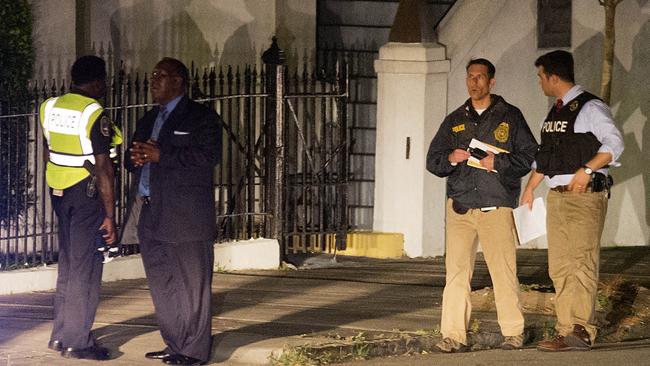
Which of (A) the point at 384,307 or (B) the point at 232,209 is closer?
(A) the point at 384,307

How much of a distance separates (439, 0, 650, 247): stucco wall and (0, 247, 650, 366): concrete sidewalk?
38.3 inches

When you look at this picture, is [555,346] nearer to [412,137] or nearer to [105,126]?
[105,126]

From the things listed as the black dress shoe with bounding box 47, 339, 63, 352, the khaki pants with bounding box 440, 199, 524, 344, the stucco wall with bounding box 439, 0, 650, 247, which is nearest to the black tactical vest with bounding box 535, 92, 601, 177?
the khaki pants with bounding box 440, 199, 524, 344

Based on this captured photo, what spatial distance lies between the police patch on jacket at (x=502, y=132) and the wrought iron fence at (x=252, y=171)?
360 cm

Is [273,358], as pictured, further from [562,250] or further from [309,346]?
[562,250]

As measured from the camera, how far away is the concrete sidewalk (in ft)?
29.9

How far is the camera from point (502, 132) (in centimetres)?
900

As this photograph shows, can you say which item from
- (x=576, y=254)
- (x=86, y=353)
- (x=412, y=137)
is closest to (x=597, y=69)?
(x=412, y=137)

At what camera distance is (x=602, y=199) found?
921 centimetres

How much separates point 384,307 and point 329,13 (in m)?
6.18

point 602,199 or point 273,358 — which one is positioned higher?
point 602,199

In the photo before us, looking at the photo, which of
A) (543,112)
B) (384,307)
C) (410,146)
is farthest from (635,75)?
(384,307)

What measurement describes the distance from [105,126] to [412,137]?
5.53 meters

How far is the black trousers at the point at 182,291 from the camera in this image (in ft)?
28.5
